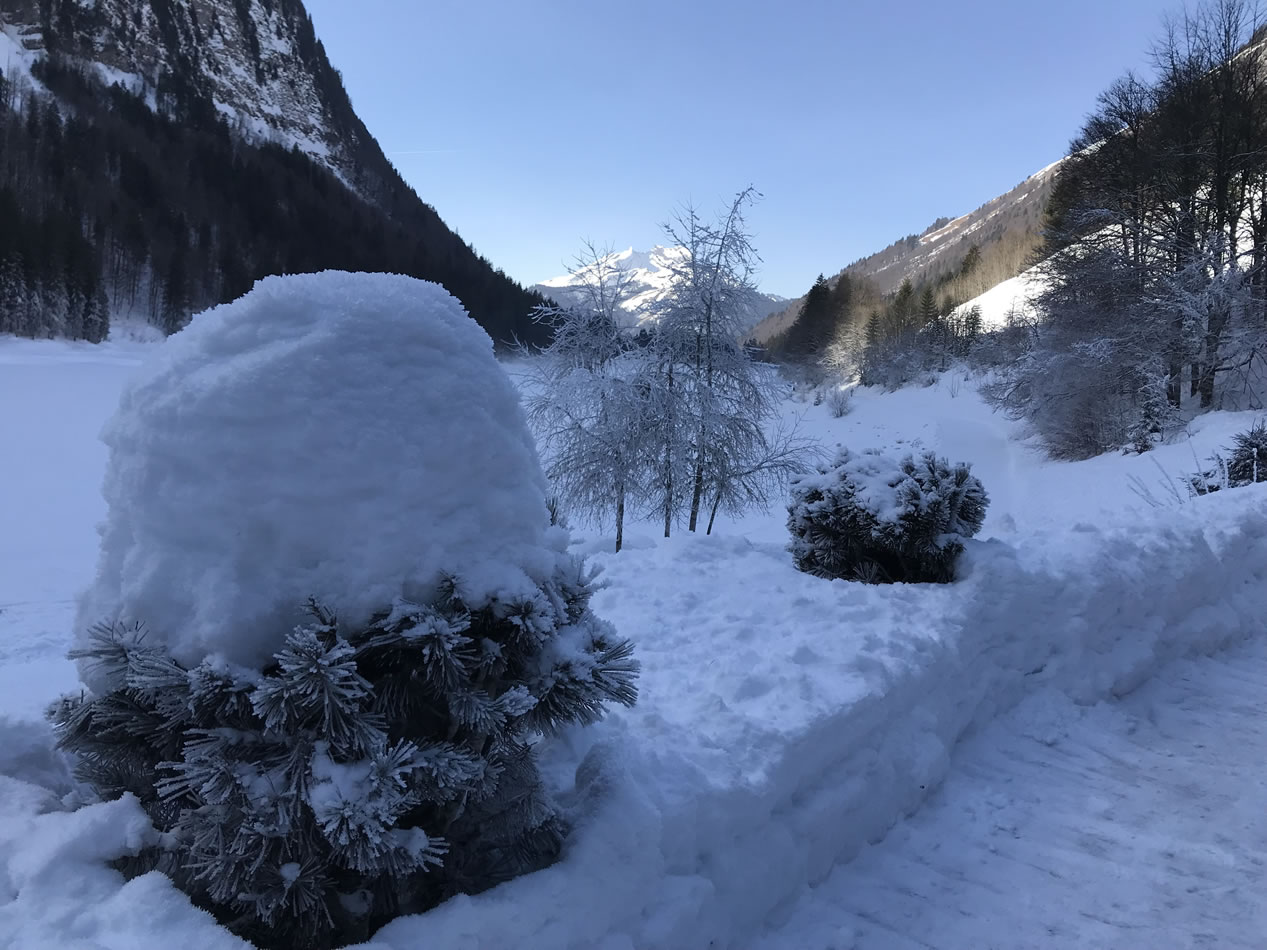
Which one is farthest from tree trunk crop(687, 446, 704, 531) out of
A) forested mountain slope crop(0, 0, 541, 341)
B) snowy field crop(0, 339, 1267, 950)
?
forested mountain slope crop(0, 0, 541, 341)

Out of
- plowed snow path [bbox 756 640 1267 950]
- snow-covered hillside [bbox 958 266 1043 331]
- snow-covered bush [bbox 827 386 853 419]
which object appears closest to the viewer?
plowed snow path [bbox 756 640 1267 950]

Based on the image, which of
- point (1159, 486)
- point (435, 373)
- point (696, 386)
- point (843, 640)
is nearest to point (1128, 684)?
point (843, 640)

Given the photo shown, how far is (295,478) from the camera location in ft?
4.74

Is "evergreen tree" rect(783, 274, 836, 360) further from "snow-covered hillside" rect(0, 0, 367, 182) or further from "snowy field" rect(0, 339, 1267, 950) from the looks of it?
"snow-covered hillside" rect(0, 0, 367, 182)

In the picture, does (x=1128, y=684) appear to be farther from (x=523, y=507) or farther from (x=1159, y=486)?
(x=1159, y=486)

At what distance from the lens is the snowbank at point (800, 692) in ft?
6.11

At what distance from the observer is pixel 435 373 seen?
1.63m

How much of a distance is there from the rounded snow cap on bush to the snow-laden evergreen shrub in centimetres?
8

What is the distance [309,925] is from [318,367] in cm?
119

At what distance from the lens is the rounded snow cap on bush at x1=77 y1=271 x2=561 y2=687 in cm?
143

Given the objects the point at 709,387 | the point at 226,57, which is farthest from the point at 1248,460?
the point at 226,57

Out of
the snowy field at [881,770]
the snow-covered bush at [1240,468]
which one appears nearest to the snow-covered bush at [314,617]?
the snowy field at [881,770]

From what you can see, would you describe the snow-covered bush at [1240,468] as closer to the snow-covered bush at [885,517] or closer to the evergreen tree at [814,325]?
the snow-covered bush at [885,517]

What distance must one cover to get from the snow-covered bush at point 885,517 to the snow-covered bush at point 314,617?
387 centimetres
